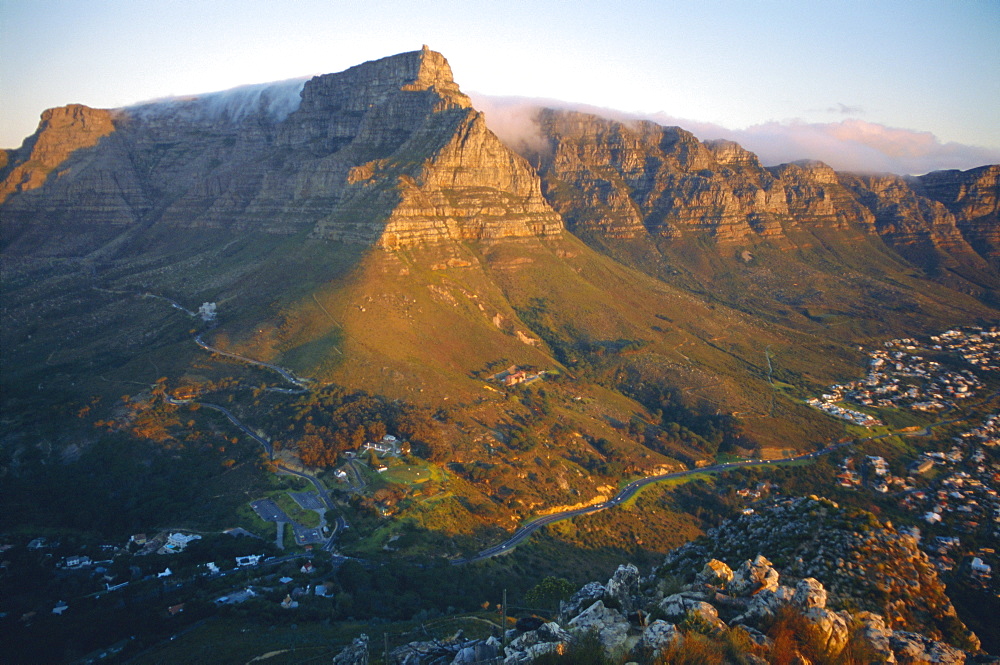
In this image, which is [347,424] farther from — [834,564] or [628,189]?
[628,189]

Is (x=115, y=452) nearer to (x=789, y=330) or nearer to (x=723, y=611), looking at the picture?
(x=723, y=611)

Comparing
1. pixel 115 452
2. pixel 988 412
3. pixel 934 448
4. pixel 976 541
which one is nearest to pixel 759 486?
pixel 976 541

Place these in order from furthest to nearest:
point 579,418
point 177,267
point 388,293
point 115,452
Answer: point 177,267 < point 388,293 < point 579,418 < point 115,452

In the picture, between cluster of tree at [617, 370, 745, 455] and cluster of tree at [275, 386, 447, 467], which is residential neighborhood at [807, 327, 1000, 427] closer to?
cluster of tree at [617, 370, 745, 455]

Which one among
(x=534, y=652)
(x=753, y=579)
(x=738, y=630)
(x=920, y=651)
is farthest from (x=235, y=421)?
(x=920, y=651)

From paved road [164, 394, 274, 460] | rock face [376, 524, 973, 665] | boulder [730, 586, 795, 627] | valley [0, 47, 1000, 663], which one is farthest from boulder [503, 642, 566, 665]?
paved road [164, 394, 274, 460]

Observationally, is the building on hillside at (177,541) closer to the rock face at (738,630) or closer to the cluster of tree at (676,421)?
the rock face at (738,630)
